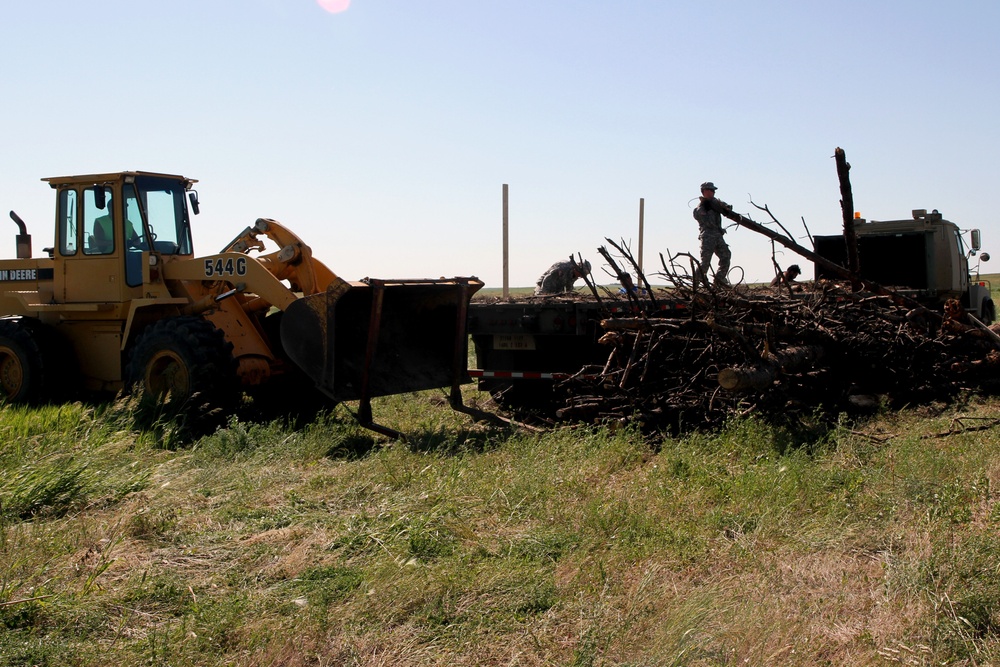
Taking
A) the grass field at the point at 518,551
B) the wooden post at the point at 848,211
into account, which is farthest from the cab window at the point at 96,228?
the wooden post at the point at 848,211

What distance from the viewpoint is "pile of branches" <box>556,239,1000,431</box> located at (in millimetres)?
8023

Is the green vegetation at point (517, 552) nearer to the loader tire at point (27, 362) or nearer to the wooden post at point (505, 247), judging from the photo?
the loader tire at point (27, 362)

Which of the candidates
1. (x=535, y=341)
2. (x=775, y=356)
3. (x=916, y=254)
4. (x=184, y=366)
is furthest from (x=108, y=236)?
(x=916, y=254)

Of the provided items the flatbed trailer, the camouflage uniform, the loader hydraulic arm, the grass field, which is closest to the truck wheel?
the camouflage uniform

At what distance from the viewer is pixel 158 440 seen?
325 inches

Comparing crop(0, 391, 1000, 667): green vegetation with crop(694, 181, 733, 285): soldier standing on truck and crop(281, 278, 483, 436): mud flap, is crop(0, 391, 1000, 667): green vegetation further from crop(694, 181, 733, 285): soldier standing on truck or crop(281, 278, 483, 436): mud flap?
crop(694, 181, 733, 285): soldier standing on truck

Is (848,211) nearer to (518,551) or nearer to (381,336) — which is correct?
(381,336)

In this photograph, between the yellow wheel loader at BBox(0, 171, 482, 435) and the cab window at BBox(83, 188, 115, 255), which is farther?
the cab window at BBox(83, 188, 115, 255)

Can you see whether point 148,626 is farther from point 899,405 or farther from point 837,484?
point 899,405

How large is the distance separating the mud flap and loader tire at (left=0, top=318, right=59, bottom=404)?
3272 millimetres

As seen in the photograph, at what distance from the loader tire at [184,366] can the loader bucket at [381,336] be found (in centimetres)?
83

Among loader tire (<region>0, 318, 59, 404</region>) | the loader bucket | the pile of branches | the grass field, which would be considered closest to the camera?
the grass field

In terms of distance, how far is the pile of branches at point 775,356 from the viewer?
8023 millimetres

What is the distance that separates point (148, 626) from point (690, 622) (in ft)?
7.93
